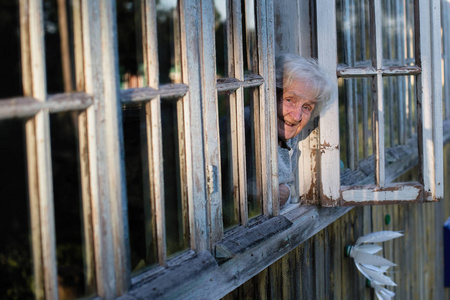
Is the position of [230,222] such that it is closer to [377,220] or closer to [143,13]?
[143,13]

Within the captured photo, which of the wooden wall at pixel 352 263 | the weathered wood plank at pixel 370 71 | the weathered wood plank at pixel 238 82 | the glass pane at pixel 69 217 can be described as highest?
the weathered wood plank at pixel 370 71

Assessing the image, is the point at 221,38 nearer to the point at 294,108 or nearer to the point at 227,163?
the point at 227,163

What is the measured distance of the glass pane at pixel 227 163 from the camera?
2402 mm

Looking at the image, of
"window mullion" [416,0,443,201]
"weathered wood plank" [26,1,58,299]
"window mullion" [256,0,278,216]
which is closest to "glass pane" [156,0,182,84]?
"weathered wood plank" [26,1,58,299]

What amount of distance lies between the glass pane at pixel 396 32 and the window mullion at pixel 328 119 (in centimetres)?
155

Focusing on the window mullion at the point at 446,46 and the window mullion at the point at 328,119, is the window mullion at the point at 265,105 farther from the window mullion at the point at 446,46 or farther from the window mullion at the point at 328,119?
the window mullion at the point at 446,46

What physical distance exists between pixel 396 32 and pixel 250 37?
2.47 meters

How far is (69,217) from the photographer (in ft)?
5.37

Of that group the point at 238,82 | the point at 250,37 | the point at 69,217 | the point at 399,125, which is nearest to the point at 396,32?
the point at 399,125

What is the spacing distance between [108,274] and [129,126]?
0.43 m

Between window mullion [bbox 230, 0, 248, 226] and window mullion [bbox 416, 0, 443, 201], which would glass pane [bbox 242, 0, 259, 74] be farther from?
window mullion [bbox 416, 0, 443, 201]

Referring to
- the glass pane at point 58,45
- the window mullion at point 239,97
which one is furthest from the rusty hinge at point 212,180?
the glass pane at point 58,45

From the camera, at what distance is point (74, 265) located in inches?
64.6

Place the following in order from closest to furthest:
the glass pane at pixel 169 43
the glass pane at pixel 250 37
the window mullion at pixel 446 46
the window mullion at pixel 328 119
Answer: the glass pane at pixel 169 43, the glass pane at pixel 250 37, the window mullion at pixel 328 119, the window mullion at pixel 446 46
